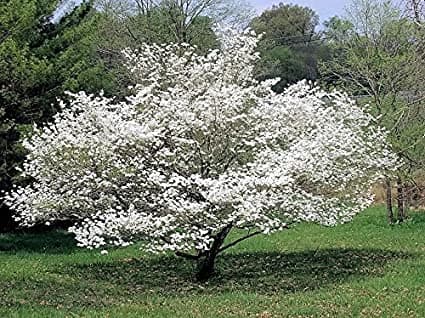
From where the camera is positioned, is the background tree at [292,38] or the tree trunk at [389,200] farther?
the background tree at [292,38]

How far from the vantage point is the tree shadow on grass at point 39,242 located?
17.3 meters

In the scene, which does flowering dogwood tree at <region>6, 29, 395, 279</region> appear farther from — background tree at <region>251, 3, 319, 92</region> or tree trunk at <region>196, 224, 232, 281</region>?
background tree at <region>251, 3, 319, 92</region>

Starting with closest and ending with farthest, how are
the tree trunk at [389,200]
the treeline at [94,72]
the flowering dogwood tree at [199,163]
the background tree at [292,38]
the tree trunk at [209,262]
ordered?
1. the flowering dogwood tree at [199,163]
2. the tree trunk at [209,262]
3. the treeline at [94,72]
4. the tree trunk at [389,200]
5. the background tree at [292,38]

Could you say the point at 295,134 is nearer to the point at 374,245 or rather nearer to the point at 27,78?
the point at 374,245

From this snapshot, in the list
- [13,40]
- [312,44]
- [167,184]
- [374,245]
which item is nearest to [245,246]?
[374,245]

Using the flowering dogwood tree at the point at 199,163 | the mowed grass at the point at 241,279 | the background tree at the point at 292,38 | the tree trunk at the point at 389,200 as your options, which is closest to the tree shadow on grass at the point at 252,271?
the mowed grass at the point at 241,279

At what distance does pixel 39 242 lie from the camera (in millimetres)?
18594

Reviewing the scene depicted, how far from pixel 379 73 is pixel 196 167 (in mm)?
8918

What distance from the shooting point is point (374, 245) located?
52.1 feet

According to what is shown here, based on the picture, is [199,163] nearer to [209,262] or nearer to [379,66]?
[209,262]

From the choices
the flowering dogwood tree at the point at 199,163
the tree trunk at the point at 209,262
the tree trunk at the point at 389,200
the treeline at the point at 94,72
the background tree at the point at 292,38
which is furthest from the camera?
the background tree at the point at 292,38

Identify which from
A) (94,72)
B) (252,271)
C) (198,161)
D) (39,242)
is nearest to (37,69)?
(94,72)

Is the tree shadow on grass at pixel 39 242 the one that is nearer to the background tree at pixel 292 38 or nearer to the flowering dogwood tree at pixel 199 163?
the flowering dogwood tree at pixel 199 163

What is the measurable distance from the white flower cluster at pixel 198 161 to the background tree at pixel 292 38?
2472 centimetres
